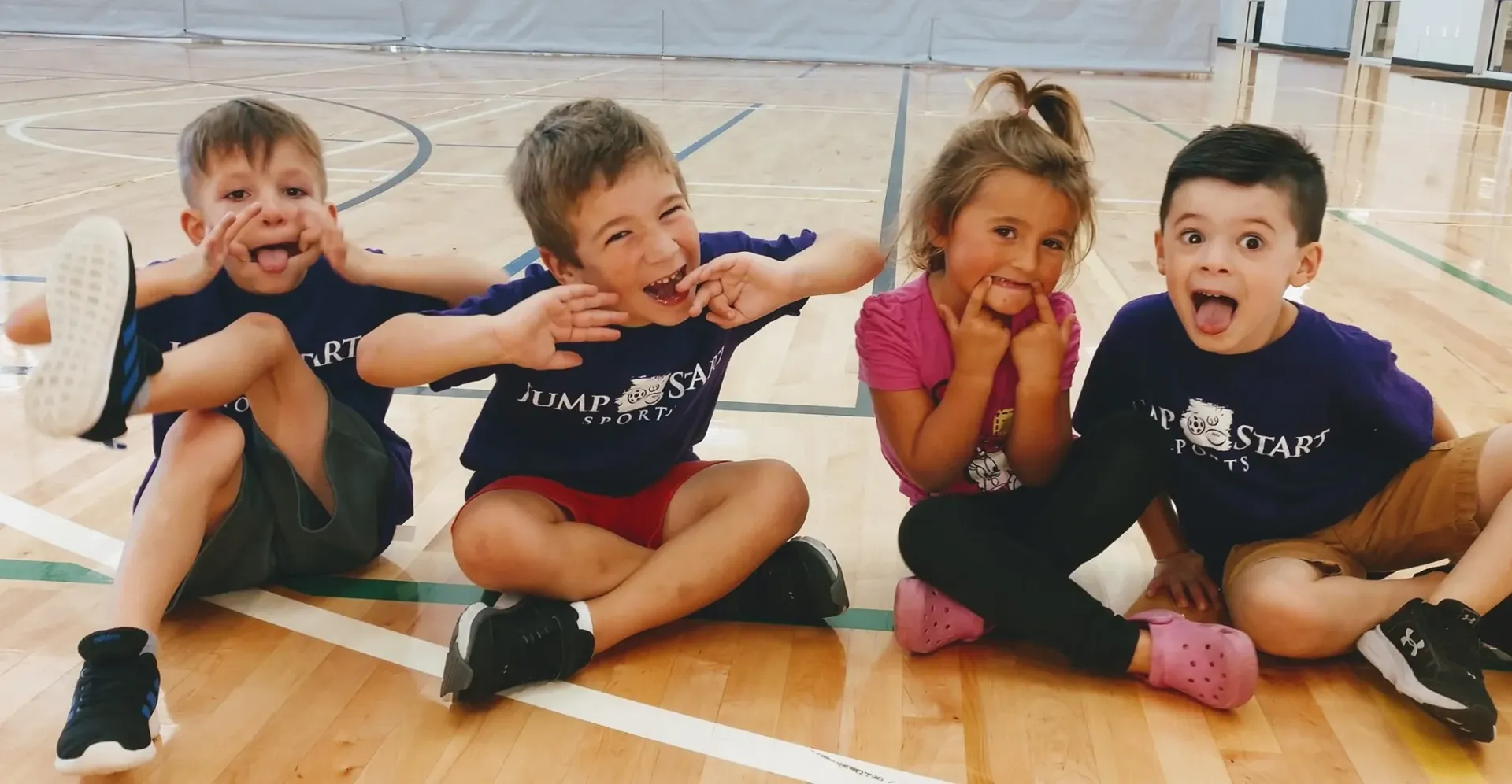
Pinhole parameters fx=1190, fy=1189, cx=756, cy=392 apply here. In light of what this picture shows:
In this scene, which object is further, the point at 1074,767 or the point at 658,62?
the point at 658,62

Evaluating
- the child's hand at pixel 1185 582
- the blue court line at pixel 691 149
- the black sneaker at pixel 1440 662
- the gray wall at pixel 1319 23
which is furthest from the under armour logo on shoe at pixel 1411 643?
the gray wall at pixel 1319 23

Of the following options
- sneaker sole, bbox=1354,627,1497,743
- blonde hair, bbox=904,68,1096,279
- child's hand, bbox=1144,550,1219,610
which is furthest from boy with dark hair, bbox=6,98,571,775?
sneaker sole, bbox=1354,627,1497,743

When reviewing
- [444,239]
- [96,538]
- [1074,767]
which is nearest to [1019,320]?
[1074,767]

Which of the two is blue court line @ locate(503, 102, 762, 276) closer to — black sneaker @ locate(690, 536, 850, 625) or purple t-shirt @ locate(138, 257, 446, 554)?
purple t-shirt @ locate(138, 257, 446, 554)

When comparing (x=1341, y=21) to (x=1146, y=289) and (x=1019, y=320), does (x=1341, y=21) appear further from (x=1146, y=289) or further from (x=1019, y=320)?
(x=1019, y=320)

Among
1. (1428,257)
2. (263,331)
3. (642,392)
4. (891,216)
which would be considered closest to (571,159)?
(642,392)

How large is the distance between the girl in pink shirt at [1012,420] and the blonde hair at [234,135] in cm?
76

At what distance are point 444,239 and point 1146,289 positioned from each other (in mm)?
1931

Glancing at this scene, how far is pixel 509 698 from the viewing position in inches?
50.7

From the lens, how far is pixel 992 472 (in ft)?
4.96

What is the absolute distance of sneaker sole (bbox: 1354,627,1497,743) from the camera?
3.91 ft

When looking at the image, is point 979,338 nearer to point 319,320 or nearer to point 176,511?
point 319,320

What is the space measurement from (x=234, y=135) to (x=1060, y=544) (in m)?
1.11

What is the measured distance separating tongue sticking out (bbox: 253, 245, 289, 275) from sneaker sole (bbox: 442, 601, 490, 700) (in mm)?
511
